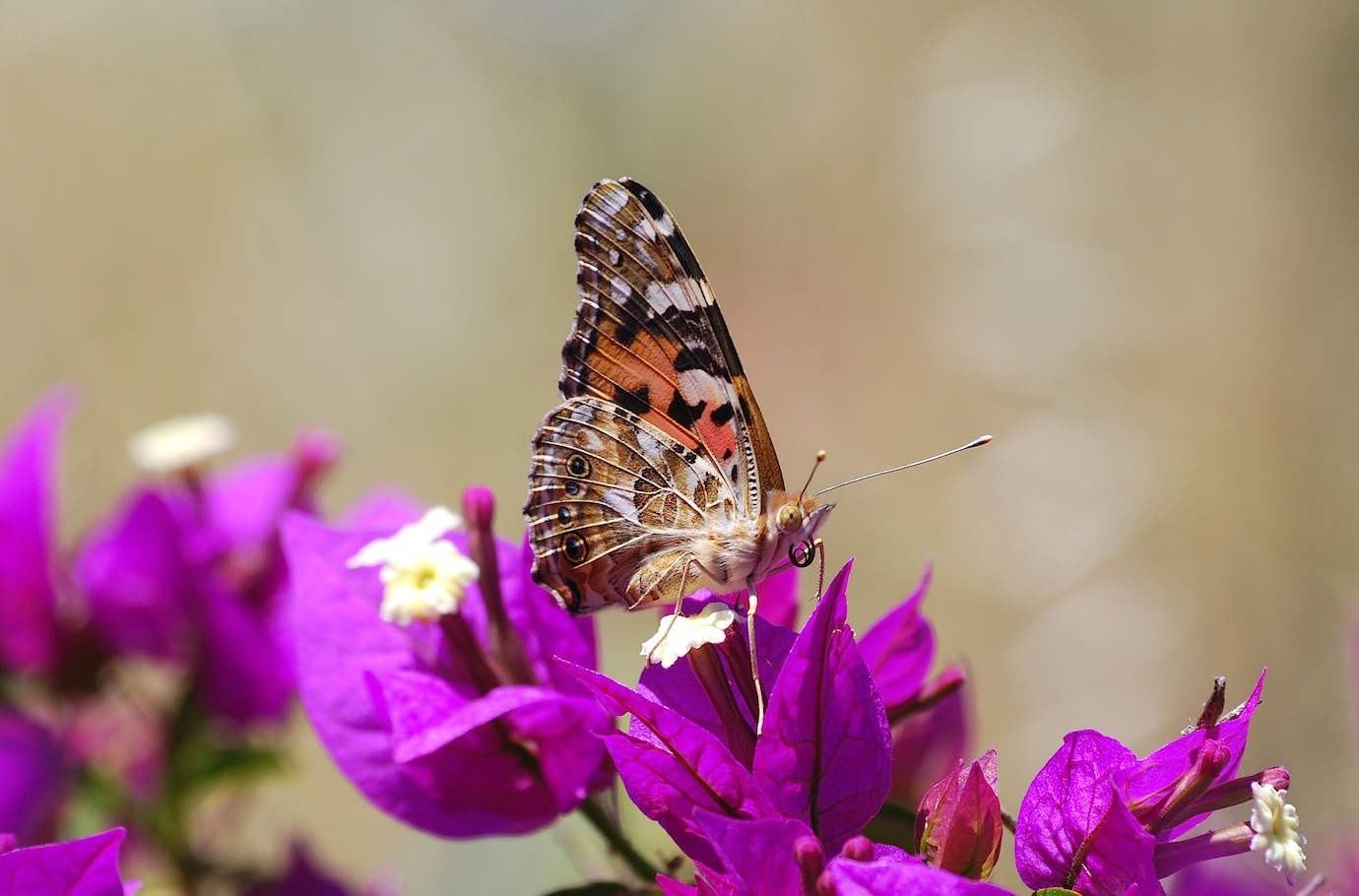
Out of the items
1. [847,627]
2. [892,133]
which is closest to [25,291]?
[892,133]

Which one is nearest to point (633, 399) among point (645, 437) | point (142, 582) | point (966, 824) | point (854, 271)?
point (645, 437)

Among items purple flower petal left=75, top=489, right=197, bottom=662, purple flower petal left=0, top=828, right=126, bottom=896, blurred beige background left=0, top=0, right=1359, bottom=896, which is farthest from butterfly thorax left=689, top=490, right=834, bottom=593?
blurred beige background left=0, top=0, right=1359, bottom=896

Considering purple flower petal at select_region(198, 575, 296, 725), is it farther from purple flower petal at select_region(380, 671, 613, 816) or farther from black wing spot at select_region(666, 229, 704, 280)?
black wing spot at select_region(666, 229, 704, 280)

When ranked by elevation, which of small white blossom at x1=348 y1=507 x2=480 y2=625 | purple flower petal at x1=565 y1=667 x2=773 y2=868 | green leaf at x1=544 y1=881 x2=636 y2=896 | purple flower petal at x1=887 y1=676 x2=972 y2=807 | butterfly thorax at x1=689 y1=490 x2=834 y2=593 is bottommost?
purple flower petal at x1=887 y1=676 x2=972 y2=807

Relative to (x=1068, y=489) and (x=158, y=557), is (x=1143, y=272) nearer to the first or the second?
(x=1068, y=489)

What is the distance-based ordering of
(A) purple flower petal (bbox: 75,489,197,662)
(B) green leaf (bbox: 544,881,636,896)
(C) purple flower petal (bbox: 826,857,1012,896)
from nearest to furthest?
1. (C) purple flower petal (bbox: 826,857,1012,896)
2. (B) green leaf (bbox: 544,881,636,896)
3. (A) purple flower petal (bbox: 75,489,197,662)

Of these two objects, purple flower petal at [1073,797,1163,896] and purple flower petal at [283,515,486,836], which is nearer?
purple flower petal at [1073,797,1163,896]

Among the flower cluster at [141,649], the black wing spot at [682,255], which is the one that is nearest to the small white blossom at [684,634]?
the black wing spot at [682,255]
